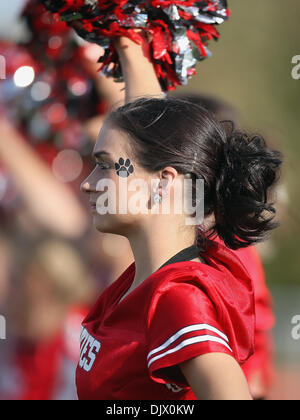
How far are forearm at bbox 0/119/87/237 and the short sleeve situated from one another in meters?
2.05

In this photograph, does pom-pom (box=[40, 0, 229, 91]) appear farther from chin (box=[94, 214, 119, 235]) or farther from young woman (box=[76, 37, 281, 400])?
chin (box=[94, 214, 119, 235])

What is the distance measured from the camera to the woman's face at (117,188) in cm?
153

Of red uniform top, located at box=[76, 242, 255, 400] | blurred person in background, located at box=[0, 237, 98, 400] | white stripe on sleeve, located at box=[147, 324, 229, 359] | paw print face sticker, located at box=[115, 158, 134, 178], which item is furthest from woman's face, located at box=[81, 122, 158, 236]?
blurred person in background, located at box=[0, 237, 98, 400]

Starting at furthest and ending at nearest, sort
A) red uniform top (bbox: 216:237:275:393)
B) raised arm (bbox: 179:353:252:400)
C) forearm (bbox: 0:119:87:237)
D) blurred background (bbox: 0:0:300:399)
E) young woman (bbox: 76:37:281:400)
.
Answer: forearm (bbox: 0:119:87:237) → blurred background (bbox: 0:0:300:399) → red uniform top (bbox: 216:237:275:393) → young woman (bbox: 76:37:281:400) → raised arm (bbox: 179:353:252:400)

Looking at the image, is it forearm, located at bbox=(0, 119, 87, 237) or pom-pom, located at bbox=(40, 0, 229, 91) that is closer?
pom-pom, located at bbox=(40, 0, 229, 91)

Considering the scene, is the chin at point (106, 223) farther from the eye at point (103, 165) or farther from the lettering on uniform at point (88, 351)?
the lettering on uniform at point (88, 351)

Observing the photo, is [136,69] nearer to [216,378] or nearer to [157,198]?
[157,198]

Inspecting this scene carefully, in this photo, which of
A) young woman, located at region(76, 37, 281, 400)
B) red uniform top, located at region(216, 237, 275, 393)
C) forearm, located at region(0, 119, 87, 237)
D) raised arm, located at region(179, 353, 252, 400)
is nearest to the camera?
Result: raised arm, located at region(179, 353, 252, 400)

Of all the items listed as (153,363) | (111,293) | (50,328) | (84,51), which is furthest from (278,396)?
(153,363)

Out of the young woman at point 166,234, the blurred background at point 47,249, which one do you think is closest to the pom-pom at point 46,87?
the blurred background at point 47,249

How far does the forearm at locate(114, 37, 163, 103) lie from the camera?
208 cm

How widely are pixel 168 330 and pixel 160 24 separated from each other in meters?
1.11

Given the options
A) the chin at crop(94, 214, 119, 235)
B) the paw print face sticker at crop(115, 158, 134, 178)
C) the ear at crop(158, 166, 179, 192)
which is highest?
the paw print face sticker at crop(115, 158, 134, 178)

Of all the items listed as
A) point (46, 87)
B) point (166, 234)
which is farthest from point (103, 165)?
point (46, 87)
